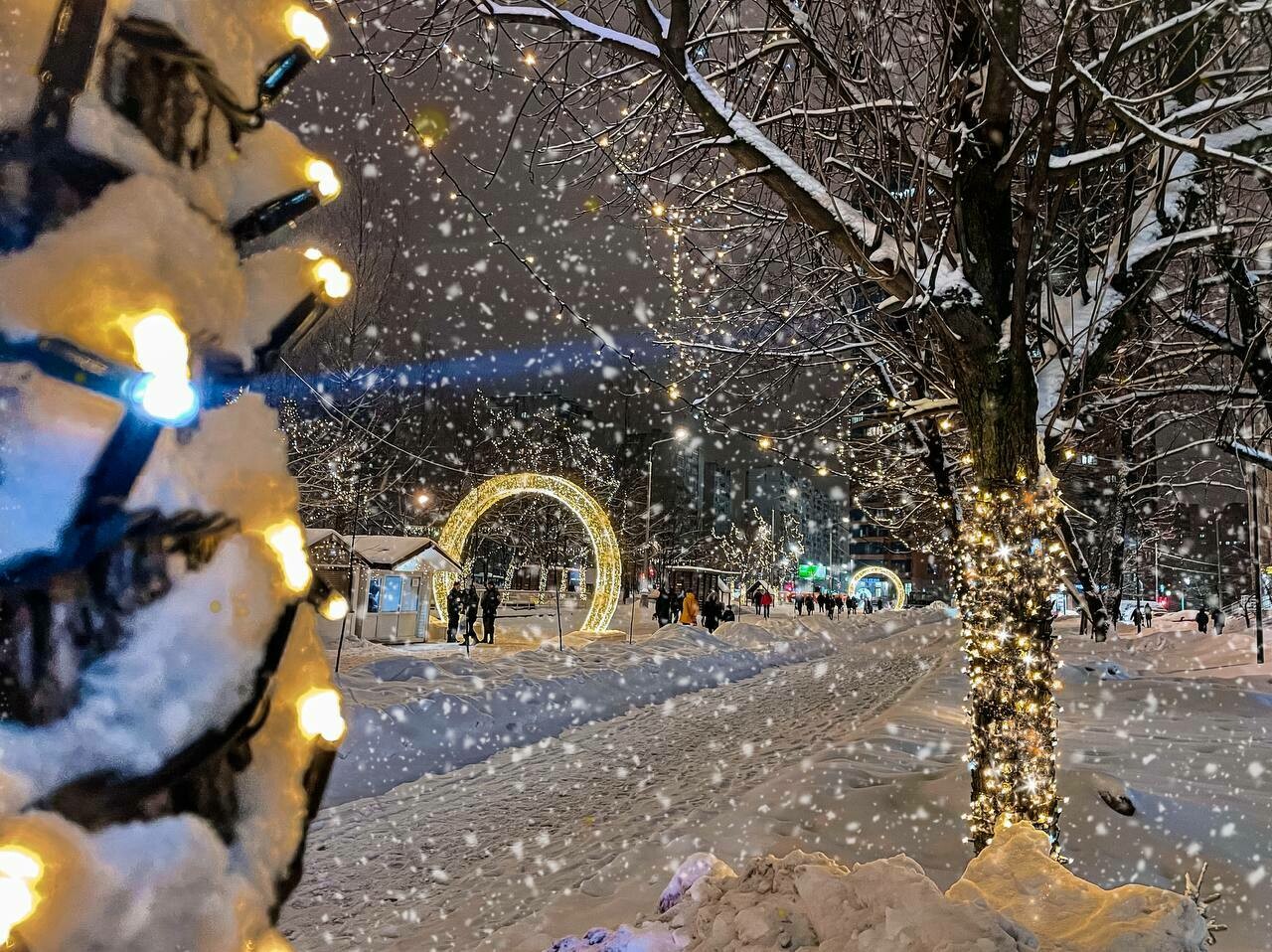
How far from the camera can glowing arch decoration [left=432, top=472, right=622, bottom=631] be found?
23.5 metres

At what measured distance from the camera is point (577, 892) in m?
5.02

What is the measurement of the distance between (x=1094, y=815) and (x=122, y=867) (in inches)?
278

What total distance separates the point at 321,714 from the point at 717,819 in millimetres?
5854

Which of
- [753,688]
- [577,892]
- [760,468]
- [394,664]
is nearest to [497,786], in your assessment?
[577,892]

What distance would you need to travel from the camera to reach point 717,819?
631cm

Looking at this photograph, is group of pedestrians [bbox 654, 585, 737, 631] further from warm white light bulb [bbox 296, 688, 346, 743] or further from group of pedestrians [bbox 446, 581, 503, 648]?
warm white light bulb [bbox 296, 688, 346, 743]

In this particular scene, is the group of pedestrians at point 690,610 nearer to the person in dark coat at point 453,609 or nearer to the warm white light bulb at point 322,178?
the person in dark coat at point 453,609

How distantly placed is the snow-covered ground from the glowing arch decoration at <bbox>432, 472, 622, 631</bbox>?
12268 mm

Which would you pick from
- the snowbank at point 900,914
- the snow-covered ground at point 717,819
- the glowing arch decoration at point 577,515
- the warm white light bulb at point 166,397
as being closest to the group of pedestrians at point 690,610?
the glowing arch decoration at point 577,515

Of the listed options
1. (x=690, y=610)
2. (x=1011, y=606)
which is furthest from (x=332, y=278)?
(x=690, y=610)

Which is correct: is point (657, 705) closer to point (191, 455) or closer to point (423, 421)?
point (191, 455)

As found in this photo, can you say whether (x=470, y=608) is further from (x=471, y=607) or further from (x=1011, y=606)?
(x=1011, y=606)

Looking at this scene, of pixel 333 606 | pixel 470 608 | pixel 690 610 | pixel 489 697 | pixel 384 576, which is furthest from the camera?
pixel 690 610

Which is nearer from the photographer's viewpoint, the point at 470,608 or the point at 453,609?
the point at 470,608
